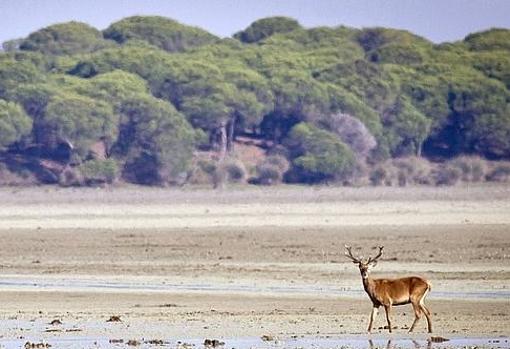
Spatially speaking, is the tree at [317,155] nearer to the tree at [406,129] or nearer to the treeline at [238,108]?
the treeline at [238,108]

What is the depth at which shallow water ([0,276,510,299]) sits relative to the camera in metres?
23.6

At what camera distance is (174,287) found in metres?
25.0

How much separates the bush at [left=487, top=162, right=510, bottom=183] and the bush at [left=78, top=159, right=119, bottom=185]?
15366mm

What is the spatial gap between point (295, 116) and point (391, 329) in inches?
1910

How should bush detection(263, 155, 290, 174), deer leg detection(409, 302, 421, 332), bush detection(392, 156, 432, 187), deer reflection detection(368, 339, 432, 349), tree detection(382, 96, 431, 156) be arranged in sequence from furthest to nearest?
tree detection(382, 96, 431, 156)
bush detection(392, 156, 432, 187)
bush detection(263, 155, 290, 174)
deer leg detection(409, 302, 421, 332)
deer reflection detection(368, 339, 432, 349)

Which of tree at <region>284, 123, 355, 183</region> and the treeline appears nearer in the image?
the treeline

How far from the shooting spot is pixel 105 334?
1867 cm

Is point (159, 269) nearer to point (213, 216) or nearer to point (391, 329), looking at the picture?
point (391, 329)

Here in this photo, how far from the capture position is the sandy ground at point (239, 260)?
2012 cm

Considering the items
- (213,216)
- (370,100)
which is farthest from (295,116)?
(213,216)

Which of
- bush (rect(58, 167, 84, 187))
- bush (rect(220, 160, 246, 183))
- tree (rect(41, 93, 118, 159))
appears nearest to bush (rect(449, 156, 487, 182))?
bush (rect(220, 160, 246, 183))

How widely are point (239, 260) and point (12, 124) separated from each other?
32.4 m

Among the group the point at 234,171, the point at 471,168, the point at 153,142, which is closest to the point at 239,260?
the point at 153,142

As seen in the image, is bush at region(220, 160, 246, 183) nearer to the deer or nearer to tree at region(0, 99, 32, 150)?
tree at region(0, 99, 32, 150)
